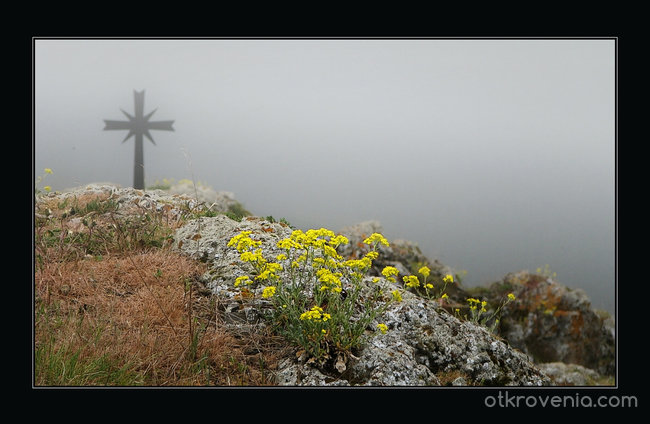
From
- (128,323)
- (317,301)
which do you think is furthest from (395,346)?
(128,323)

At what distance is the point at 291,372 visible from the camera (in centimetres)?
397

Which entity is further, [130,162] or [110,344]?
[130,162]

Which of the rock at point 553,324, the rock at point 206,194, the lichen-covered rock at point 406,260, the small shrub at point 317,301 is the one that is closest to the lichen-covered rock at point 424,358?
the small shrub at point 317,301

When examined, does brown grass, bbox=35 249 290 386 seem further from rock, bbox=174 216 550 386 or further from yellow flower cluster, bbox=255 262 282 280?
yellow flower cluster, bbox=255 262 282 280

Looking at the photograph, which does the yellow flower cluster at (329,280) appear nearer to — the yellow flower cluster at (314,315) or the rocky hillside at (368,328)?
the yellow flower cluster at (314,315)

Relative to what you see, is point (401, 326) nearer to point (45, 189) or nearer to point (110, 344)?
point (110, 344)

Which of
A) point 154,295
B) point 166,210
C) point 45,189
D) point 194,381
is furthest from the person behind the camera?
point 166,210

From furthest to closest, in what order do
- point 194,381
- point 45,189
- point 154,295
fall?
point 45,189 → point 154,295 → point 194,381

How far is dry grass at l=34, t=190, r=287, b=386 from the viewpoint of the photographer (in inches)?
152

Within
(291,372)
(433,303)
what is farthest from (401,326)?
(291,372)

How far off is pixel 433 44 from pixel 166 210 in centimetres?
347

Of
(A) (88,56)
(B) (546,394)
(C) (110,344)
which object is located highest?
(A) (88,56)

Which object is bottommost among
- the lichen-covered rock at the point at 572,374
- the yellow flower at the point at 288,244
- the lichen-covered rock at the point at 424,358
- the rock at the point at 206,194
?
the lichen-covered rock at the point at 572,374

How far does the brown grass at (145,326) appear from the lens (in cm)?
391
